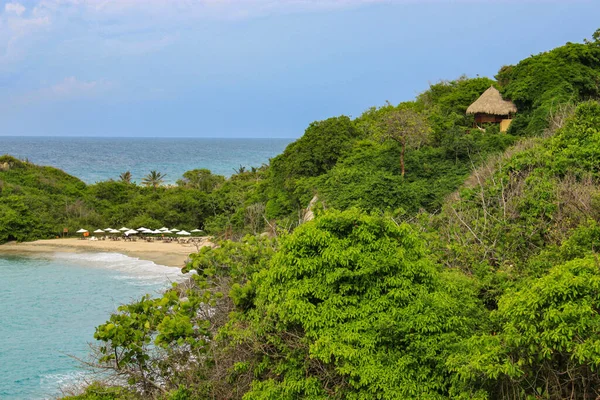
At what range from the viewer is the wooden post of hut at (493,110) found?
83.3 ft

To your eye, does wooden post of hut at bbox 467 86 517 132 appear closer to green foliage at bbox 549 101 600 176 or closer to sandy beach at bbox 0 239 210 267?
green foliage at bbox 549 101 600 176

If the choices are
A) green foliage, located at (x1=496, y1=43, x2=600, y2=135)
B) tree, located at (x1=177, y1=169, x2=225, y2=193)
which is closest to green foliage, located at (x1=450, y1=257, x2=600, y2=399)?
green foliage, located at (x1=496, y1=43, x2=600, y2=135)

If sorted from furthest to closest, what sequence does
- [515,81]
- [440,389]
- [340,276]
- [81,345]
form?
[515,81]
[81,345]
[340,276]
[440,389]

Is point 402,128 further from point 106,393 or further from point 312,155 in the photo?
point 106,393

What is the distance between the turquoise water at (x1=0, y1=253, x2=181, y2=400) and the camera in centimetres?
1470

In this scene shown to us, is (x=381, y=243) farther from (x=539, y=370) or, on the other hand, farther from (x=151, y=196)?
(x=151, y=196)

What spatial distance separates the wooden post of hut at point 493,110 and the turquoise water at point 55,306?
1676 cm

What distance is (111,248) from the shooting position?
32.5 metres

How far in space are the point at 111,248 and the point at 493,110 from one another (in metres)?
23.4

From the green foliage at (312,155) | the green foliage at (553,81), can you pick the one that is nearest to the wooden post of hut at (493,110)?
the green foliage at (553,81)

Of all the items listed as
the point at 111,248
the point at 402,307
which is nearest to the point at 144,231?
the point at 111,248

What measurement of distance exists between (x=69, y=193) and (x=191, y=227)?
10.7 metres

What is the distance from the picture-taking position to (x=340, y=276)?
22.1ft

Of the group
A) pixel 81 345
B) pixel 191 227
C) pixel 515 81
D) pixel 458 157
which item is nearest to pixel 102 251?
pixel 191 227
